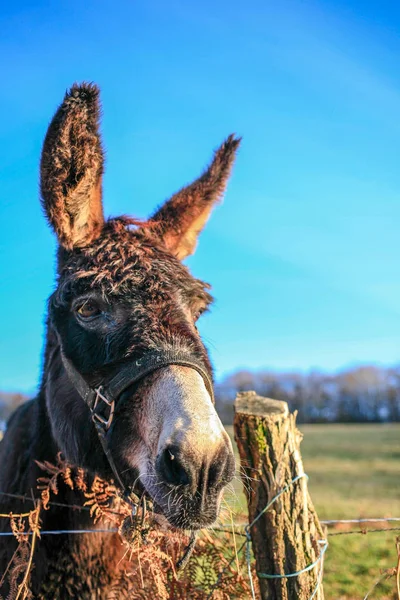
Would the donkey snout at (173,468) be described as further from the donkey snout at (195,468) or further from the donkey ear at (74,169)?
the donkey ear at (74,169)

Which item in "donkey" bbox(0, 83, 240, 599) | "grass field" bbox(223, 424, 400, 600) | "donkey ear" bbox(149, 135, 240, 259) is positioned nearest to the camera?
"donkey" bbox(0, 83, 240, 599)

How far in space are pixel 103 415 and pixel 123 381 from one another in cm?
25

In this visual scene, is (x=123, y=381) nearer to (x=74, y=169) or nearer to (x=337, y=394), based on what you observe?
(x=74, y=169)

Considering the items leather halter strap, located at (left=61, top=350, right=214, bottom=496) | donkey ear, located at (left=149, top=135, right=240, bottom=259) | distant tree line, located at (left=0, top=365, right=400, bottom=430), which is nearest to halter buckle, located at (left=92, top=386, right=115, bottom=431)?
leather halter strap, located at (left=61, top=350, right=214, bottom=496)

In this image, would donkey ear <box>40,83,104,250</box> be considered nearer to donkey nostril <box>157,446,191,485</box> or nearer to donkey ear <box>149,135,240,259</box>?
donkey ear <box>149,135,240,259</box>

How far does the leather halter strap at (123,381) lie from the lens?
8.25 ft

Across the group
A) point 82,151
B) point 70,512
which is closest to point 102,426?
point 70,512

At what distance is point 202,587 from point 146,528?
35.5 inches

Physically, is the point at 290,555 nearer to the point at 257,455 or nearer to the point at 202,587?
the point at 257,455

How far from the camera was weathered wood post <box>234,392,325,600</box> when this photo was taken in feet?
8.86

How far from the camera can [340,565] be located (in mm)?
8773

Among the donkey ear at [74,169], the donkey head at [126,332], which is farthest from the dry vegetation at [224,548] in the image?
the donkey ear at [74,169]

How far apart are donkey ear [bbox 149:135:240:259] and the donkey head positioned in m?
0.02

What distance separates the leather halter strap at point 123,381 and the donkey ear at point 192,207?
4.65 feet
